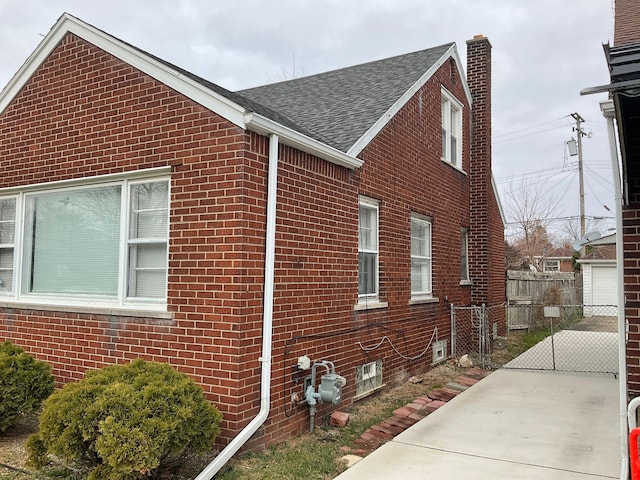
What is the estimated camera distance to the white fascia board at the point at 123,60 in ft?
17.5

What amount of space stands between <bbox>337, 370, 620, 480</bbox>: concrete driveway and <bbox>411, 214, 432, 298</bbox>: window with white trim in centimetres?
213

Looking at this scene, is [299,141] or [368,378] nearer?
[299,141]

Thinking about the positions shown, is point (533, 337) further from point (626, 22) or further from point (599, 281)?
point (599, 281)

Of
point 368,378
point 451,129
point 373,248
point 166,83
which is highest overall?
point 451,129

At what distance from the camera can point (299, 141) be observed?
5.88m

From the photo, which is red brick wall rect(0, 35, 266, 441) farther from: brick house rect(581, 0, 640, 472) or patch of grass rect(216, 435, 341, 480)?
brick house rect(581, 0, 640, 472)

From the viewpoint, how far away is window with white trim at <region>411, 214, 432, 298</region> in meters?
9.52

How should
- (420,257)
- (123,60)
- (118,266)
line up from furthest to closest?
(420,257) < (123,60) < (118,266)

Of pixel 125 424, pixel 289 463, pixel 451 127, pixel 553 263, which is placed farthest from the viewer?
pixel 553 263

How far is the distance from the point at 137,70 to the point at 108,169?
1199 millimetres

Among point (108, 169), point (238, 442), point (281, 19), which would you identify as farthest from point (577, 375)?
point (281, 19)

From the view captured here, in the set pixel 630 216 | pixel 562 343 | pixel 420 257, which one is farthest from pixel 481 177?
pixel 630 216

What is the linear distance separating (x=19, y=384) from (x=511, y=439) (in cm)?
542

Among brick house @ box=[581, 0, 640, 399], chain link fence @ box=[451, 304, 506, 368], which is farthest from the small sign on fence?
brick house @ box=[581, 0, 640, 399]
